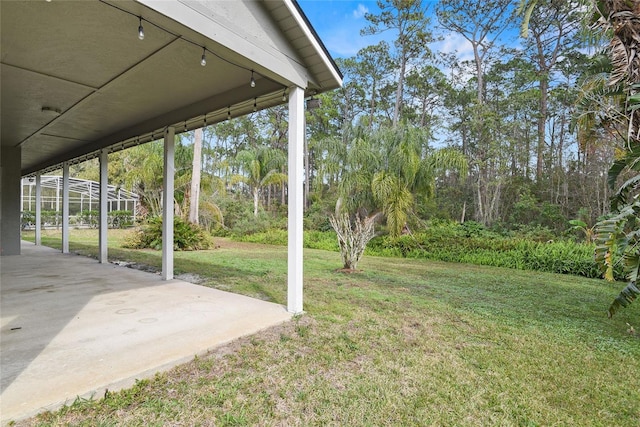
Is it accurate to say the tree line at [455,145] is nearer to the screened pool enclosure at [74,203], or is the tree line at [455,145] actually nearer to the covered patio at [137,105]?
the screened pool enclosure at [74,203]

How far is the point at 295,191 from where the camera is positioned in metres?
3.81

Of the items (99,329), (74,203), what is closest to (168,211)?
(99,329)

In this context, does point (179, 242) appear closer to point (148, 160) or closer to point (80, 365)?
point (148, 160)

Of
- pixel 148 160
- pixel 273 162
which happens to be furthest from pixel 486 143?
pixel 148 160

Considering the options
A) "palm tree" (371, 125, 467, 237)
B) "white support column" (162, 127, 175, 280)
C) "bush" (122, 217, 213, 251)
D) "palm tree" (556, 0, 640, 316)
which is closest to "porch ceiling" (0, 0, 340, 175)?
"white support column" (162, 127, 175, 280)

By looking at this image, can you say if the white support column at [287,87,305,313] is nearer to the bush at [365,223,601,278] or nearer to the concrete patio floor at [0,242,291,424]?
the concrete patio floor at [0,242,291,424]

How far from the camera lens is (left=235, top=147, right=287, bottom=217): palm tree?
17.1 meters

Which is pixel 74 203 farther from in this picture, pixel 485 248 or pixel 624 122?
pixel 624 122

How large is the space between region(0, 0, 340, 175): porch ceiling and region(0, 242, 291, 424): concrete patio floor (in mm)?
2713

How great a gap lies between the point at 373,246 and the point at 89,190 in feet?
61.5

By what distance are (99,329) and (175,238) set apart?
8025 mm

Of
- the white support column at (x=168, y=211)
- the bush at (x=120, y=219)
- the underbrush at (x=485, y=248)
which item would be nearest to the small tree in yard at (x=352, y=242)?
the white support column at (x=168, y=211)

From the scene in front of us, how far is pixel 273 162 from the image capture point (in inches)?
691

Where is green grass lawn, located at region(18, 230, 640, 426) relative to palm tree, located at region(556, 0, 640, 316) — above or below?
below
